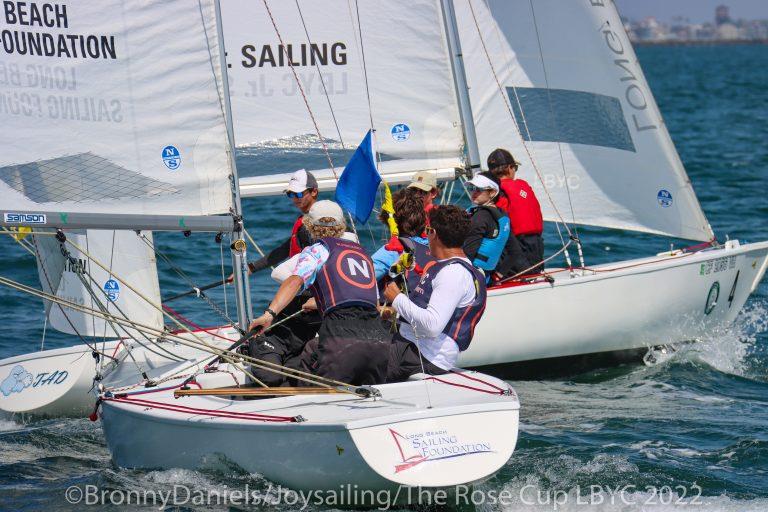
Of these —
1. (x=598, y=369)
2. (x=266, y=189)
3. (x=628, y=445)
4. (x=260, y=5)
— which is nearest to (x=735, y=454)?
(x=628, y=445)

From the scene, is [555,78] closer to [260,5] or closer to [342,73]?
[342,73]

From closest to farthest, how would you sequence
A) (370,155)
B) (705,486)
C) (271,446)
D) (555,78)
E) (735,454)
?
(271,446)
(705,486)
(735,454)
(370,155)
(555,78)

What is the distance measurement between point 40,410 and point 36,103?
6.94 ft

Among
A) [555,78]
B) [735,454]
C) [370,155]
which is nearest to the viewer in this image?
[735,454]

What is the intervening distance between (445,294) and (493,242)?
8.38 ft

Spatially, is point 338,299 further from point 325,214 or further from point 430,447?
point 430,447

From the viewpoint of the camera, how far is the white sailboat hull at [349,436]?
14.9ft

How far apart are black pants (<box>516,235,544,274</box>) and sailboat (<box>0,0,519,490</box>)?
8.82ft

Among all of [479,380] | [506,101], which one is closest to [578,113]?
[506,101]

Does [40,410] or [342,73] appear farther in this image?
[342,73]

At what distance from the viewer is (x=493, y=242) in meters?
7.45

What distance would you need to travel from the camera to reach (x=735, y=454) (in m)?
5.83

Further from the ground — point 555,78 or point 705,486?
point 555,78

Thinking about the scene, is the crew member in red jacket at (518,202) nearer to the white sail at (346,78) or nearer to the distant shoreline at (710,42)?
the white sail at (346,78)
